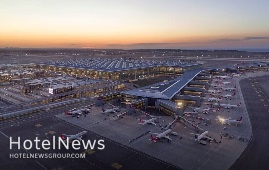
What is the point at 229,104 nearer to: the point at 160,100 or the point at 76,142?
the point at 160,100

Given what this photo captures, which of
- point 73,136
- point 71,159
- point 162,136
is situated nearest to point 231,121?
point 162,136

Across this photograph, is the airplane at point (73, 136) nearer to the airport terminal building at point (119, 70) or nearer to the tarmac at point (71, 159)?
the tarmac at point (71, 159)

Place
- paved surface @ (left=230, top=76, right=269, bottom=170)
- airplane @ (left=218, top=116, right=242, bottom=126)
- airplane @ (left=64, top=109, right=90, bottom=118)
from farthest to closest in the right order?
airplane @ (left=64, top=109, right=90, bottom=118) < airplane @ (left=218, top=116, right=242, bottom=126) < paved surface @ (left=230, top=76, right=269, bottom=170)

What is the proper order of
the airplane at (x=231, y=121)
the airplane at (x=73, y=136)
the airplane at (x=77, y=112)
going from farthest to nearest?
the airplane at (x=77, y=112) < the airplane at (x=231, y=121) < the airplane at (x=73, y=136)

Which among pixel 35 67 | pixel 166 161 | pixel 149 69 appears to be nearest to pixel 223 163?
pixel 166 161

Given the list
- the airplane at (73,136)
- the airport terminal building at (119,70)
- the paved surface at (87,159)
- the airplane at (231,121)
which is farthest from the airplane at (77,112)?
the airport terminal building at (119,70)

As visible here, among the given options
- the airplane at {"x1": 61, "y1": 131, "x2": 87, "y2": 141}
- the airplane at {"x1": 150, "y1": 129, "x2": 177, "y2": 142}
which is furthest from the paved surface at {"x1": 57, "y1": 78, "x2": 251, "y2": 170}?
the airplane at {"x1": 61, "y1": 131, "x2": 87, "y2": 141}

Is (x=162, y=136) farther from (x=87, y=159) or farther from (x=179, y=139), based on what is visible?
(x=87, y=159)

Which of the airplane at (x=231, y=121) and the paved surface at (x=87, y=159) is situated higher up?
the airplane at (x=231, y=121)

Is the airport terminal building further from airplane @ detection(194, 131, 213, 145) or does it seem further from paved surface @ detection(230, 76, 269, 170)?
airplane @ detection(194, 131, 213, 145)
